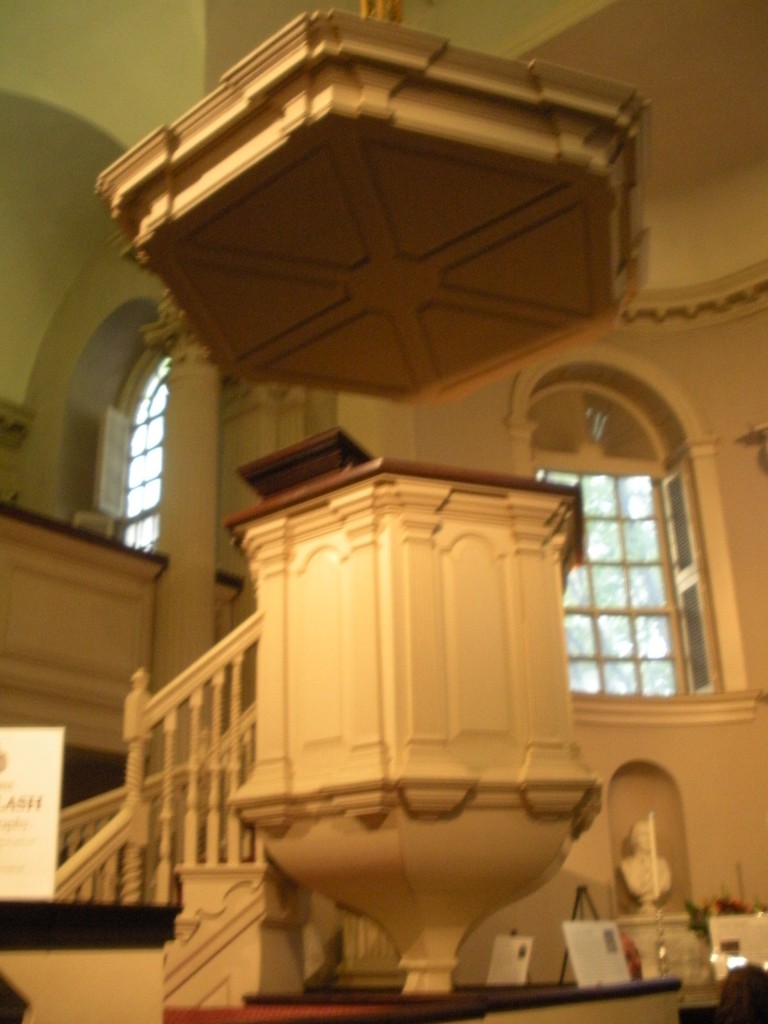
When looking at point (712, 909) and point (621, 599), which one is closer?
point (712, 909)

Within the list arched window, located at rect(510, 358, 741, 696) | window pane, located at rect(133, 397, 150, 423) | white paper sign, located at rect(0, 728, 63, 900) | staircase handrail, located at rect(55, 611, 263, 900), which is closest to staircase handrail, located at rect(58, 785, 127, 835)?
staircase handrail, located at rect(55, 611, 263, 900)

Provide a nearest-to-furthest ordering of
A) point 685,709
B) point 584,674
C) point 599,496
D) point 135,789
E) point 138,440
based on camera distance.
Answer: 1. point 135,789
2. point 685,709
3. point 584,674
4. point 599,496
5. point 138,440

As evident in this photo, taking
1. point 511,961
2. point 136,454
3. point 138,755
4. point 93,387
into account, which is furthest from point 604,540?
point 138,755

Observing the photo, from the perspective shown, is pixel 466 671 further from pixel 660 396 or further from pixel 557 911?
pixel 660 396

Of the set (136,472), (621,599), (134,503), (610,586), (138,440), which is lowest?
(621,599)

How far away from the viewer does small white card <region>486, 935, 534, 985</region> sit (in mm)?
4023

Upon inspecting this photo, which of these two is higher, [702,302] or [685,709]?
[702,302]

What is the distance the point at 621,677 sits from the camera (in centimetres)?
924

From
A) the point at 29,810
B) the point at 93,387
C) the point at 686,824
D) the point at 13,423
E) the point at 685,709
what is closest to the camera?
the point at 29,810

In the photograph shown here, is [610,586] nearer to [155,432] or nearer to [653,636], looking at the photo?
[653,636]

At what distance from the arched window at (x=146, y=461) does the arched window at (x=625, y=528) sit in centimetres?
362

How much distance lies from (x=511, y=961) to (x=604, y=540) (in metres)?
5.95

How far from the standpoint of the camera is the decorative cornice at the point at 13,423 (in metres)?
11.0

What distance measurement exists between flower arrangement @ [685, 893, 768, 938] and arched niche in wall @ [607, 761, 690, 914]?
1.83ft
